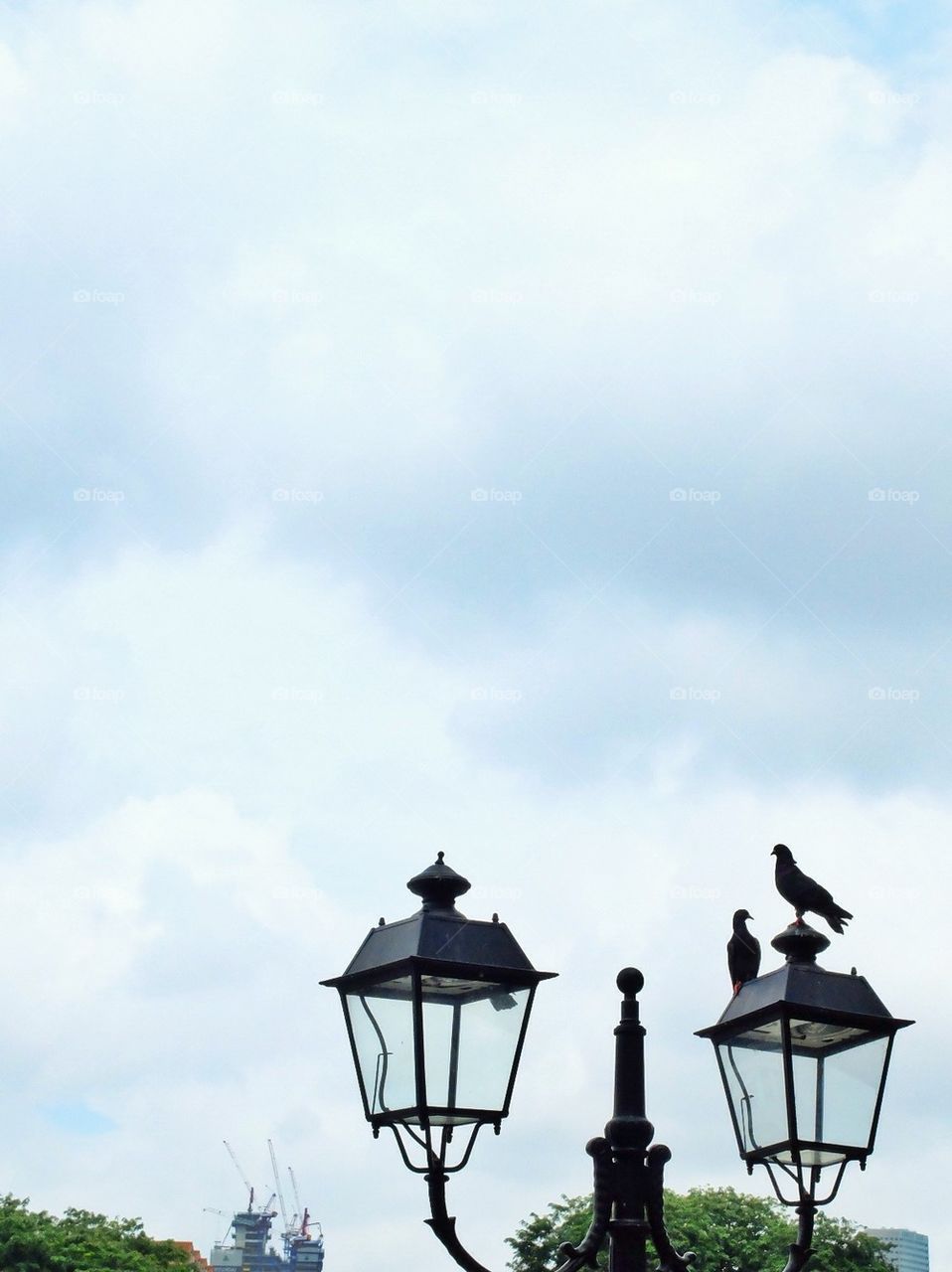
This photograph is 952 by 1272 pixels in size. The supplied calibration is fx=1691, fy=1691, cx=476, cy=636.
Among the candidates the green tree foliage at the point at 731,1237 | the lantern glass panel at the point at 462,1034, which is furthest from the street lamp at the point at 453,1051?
the green tree foliage at the point at 731,1237

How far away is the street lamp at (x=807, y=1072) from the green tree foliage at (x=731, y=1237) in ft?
128

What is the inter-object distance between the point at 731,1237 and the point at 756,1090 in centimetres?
4206

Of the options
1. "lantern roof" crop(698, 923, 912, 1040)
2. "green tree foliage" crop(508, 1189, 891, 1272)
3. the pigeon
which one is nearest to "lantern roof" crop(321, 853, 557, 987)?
"lantern roof" crop(698, 923, 912, 1040)

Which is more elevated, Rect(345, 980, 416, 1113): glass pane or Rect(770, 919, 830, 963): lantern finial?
Rect(770, 919, 830, 963): lantern finial

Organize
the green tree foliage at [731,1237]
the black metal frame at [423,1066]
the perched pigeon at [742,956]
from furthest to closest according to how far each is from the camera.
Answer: the green tree foliage at [731,1237] → the perched pigeon at [742,956] → the black metal frame at [423,1066]

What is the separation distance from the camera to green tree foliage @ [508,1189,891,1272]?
4462 cm

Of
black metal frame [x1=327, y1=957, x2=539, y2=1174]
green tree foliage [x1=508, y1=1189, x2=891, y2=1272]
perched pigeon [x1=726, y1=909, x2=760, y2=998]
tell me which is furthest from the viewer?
green tree foliage [x1=508, y1=1189, x2=891, y2=1272]

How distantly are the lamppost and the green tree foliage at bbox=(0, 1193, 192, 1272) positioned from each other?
4311cm

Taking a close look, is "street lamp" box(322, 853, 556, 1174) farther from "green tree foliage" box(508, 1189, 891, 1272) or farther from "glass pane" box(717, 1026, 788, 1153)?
"green tree foliage" box(508, 1189, 891, 1272)

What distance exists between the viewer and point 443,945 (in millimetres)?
6688

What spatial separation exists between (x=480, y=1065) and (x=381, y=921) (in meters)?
0.78

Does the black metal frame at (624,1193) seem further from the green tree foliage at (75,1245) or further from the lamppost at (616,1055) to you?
the green tree foliage at (75,1245)

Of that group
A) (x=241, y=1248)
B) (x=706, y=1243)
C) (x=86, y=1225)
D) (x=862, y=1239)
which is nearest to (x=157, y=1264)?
(x=86, y=1225)

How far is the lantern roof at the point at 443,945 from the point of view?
665 cm
